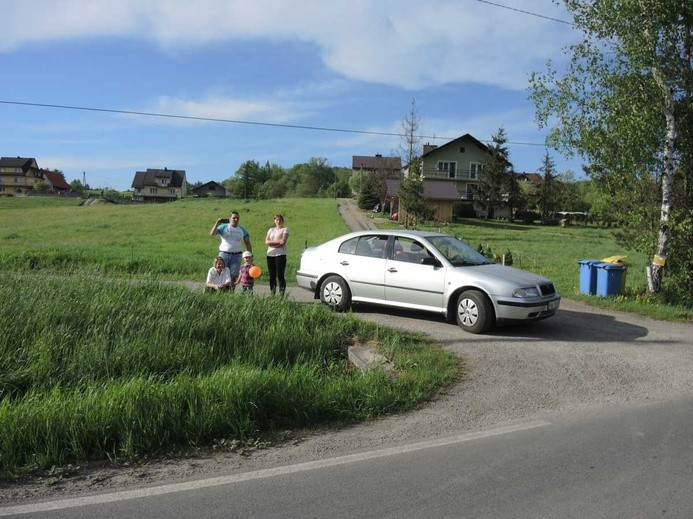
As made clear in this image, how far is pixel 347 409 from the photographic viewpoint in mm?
5711

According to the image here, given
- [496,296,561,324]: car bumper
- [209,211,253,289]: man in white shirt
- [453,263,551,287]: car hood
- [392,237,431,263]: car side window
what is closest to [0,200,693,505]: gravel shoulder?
[496,296,561,324]: car bumper

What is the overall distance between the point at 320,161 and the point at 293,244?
366 ft

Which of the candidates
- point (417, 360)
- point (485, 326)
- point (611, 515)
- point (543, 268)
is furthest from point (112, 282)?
point (543, 268)

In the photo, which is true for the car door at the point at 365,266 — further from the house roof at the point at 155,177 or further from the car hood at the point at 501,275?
the house roof at the point at 155,177

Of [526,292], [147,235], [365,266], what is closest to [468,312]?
[526,292]

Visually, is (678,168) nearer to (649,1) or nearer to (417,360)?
(649,1)

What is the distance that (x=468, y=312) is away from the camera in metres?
9.16

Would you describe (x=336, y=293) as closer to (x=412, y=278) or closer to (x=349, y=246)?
(x=349, y=246)

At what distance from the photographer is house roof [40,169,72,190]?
137500 millimetres

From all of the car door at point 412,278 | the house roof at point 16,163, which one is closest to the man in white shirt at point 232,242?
the car door at point 412,278

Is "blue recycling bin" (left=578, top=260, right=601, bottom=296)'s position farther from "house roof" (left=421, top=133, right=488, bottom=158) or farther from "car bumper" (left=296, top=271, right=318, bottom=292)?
"house roof" (left=421, top=133, right=488, bottom=158)

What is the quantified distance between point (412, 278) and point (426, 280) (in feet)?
0.87

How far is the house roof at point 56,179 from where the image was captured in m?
138

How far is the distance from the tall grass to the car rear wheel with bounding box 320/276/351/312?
1376mm
